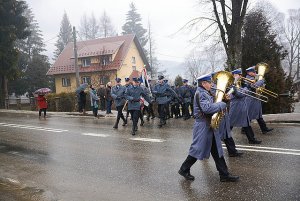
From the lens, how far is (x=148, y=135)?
1130 centimetres

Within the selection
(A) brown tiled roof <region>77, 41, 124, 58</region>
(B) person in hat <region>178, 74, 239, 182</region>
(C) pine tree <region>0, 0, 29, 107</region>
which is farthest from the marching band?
(A) brown tiled roof <region>77, 41, 124, 58</region>

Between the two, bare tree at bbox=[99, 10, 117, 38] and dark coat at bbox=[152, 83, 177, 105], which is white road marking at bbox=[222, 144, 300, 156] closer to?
dark coat at bbox=[152, 83, 177, 105]

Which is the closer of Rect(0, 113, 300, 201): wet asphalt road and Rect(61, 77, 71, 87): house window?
Rect(0, 113, 300, 201): wet asphalt road

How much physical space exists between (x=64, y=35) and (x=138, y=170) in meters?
67.8

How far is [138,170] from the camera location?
710 cm

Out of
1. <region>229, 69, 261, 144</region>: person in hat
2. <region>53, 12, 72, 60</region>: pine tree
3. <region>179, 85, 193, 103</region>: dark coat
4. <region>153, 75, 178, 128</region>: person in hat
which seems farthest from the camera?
<region>53, 12, 72, 60</region>: pine tree

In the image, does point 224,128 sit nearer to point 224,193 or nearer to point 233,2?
point 224,193

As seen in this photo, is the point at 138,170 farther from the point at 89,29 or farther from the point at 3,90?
the point at 89,29

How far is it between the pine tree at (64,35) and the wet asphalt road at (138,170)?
58.8 m

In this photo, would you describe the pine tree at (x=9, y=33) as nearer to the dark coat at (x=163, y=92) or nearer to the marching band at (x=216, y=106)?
the marching band at (x=216, y=106)

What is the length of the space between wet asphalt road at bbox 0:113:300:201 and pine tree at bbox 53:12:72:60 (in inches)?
2313

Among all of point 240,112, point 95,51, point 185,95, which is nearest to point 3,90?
point 95,51

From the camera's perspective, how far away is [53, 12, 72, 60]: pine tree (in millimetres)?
67800

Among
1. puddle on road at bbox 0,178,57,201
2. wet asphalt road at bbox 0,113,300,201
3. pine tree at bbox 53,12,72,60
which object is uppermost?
pine tree at bbox 53,12,72,60
